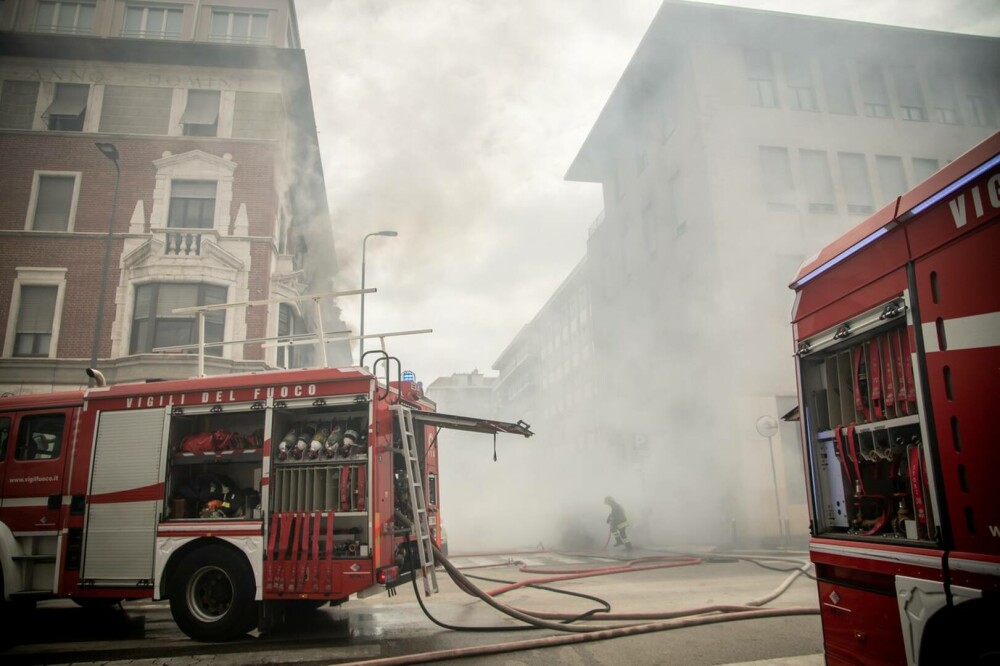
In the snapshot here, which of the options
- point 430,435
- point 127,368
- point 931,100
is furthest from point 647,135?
point 127,368

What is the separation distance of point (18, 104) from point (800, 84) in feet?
69.7

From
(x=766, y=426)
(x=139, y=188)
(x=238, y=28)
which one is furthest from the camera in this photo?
(x=238, y=28)

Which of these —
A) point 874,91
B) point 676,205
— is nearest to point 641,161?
point 676,205

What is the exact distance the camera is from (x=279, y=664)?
4367 mm

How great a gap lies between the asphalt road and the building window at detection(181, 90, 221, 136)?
12.2 m

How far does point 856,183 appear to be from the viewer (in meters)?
15.8

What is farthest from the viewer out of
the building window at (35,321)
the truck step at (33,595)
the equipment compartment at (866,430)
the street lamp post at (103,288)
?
the building window at (35,321)

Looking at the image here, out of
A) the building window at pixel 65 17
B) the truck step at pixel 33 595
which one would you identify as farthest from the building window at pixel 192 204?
the truck step at pixel 33 595

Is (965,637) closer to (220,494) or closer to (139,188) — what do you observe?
(220,494)

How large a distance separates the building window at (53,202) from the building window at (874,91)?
71.6 feet

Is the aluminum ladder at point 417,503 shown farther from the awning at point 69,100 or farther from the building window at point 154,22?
the building window at point 154,22

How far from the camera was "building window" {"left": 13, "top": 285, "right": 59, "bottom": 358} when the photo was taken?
14352mm

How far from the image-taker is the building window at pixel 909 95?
16766 millimetres

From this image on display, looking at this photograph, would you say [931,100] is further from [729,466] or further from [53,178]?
[53,178]
